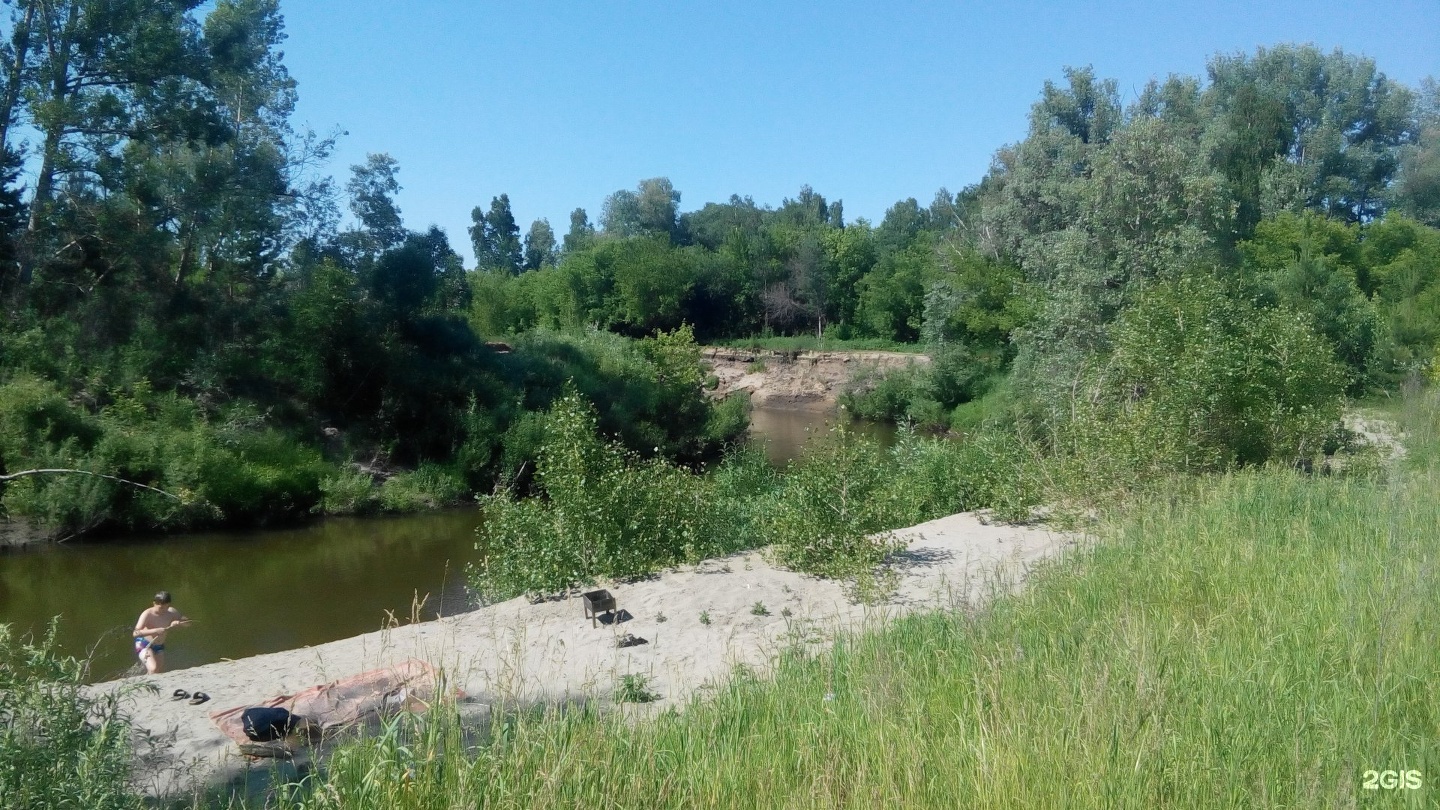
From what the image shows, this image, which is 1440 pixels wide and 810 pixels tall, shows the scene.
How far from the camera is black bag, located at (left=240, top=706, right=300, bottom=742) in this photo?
6703 millimetres

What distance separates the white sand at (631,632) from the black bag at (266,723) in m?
0.20

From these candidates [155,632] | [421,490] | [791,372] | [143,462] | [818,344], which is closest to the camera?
[155,632]

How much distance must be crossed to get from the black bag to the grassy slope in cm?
256

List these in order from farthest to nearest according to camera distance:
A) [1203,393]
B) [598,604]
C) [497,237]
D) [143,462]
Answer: [497,237] < [143,462] < [1203,393] < [598,604]

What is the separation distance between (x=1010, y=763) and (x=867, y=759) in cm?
64

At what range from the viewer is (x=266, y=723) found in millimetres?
6742

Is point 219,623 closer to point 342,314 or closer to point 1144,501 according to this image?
point 1144,501

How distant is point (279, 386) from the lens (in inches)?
1178

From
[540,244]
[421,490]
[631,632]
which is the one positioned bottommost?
[421,490]

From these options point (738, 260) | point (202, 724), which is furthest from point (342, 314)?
point (738, 260)

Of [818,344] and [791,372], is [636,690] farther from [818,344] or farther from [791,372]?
[818,344]

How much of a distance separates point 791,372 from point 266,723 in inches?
2057

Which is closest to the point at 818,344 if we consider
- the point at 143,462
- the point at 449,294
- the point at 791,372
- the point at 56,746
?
the point at 791,372

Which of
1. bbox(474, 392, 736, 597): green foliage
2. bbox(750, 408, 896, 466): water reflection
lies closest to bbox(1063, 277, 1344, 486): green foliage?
bbox(474, 392, 736, 597): green foliage
